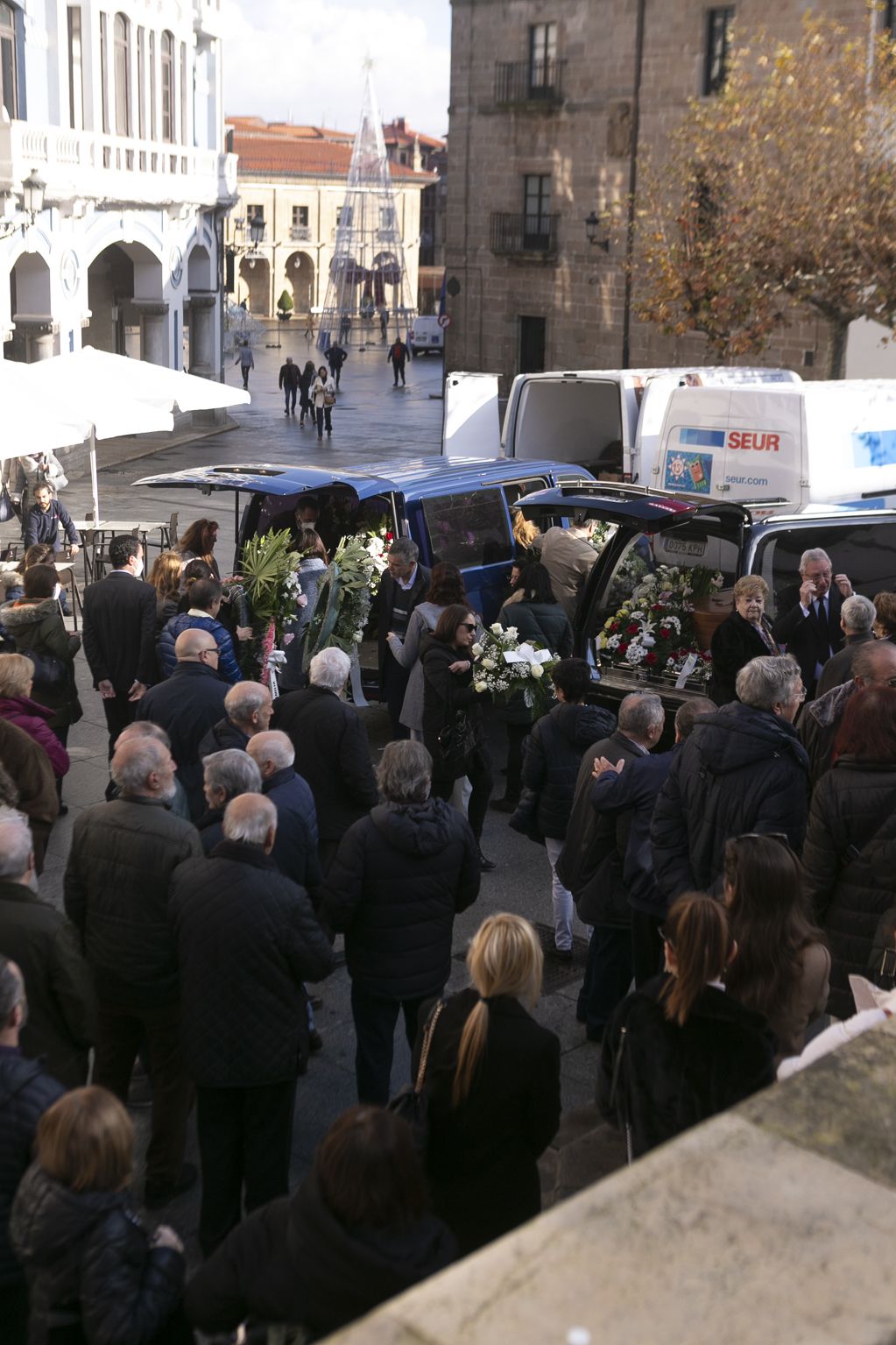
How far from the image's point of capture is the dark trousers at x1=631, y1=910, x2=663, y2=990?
6.19 metres

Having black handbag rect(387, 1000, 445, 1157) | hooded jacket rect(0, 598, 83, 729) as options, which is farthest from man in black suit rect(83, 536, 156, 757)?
black handbag rect(387, 1000, 445, 1157)

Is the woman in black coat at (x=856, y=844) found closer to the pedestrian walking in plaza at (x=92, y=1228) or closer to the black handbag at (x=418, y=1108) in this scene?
the black handbag at (x=418, y=1108)

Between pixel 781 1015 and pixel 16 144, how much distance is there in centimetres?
2326

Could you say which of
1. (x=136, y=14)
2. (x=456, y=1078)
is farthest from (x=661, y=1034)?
(x=136, y=14)

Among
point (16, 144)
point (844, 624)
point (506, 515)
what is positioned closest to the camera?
point (844, 624)

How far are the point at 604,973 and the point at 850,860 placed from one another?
1.44 metres

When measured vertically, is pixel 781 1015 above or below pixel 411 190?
below

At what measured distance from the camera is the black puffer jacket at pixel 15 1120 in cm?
373

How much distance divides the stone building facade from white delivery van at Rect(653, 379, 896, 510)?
17.8m

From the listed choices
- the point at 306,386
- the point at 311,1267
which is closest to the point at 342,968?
the point at 311,1267

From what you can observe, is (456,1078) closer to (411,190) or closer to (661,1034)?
(661,1034)

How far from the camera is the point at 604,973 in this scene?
6484mm

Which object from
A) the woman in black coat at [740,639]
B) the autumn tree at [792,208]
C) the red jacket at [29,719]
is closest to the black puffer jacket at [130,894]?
the red jacket at [29,719]

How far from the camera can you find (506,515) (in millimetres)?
12078
